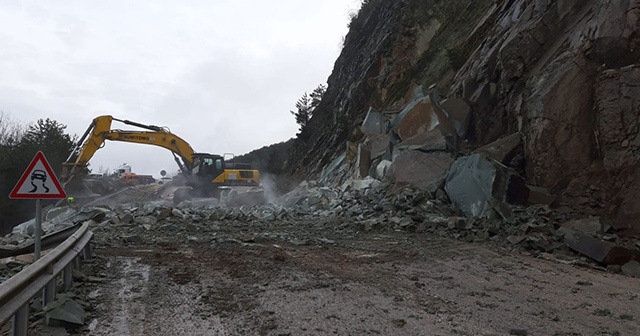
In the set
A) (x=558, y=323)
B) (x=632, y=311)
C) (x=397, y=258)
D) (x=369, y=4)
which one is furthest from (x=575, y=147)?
(x=369, y=4)

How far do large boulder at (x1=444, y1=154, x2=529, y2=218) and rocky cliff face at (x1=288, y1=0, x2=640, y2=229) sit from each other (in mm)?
638

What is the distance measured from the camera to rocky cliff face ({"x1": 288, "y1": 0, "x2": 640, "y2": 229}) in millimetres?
10148

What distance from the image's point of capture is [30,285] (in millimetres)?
3902

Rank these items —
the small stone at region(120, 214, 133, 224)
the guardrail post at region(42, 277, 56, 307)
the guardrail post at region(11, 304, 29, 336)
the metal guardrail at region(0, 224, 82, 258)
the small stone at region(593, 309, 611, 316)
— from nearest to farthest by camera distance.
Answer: the guardrail post at region(11, 304, 29, 336)
the guardrail post at region(42, 277, 56, 307)
the small stone at region(593, 309, 611, 316)
the metal guardrail at region(0, 224, 82, 258)
the small stone at region(120, 214, 133, 224)

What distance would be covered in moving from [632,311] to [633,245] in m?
3.98

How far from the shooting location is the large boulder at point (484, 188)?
38.5 ft

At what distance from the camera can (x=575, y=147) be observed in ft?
36.8

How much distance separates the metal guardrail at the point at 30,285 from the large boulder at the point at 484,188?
30.6 ft

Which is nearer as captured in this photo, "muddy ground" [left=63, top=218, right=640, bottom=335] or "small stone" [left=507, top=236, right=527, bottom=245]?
"muddy ground" [left=63, top=218, right=640, bottom=335]

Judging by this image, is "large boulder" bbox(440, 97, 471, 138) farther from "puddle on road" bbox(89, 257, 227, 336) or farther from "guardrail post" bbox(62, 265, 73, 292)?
"guardrail post" bbox(62, 265, 73, 292)

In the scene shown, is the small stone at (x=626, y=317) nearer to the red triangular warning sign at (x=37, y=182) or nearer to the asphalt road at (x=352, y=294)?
the asphalt road at (x=352, y=294)

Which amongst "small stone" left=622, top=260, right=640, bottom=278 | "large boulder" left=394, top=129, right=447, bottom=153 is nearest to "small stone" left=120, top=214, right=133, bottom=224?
"large boulder" left=394, top=129, right=447, bottom=153

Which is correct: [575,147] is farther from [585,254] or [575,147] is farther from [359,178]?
[359,178]

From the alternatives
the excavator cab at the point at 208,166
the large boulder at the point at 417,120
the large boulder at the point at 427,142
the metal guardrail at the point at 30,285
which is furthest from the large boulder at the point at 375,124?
the metal guardrail at the point at 30,285
